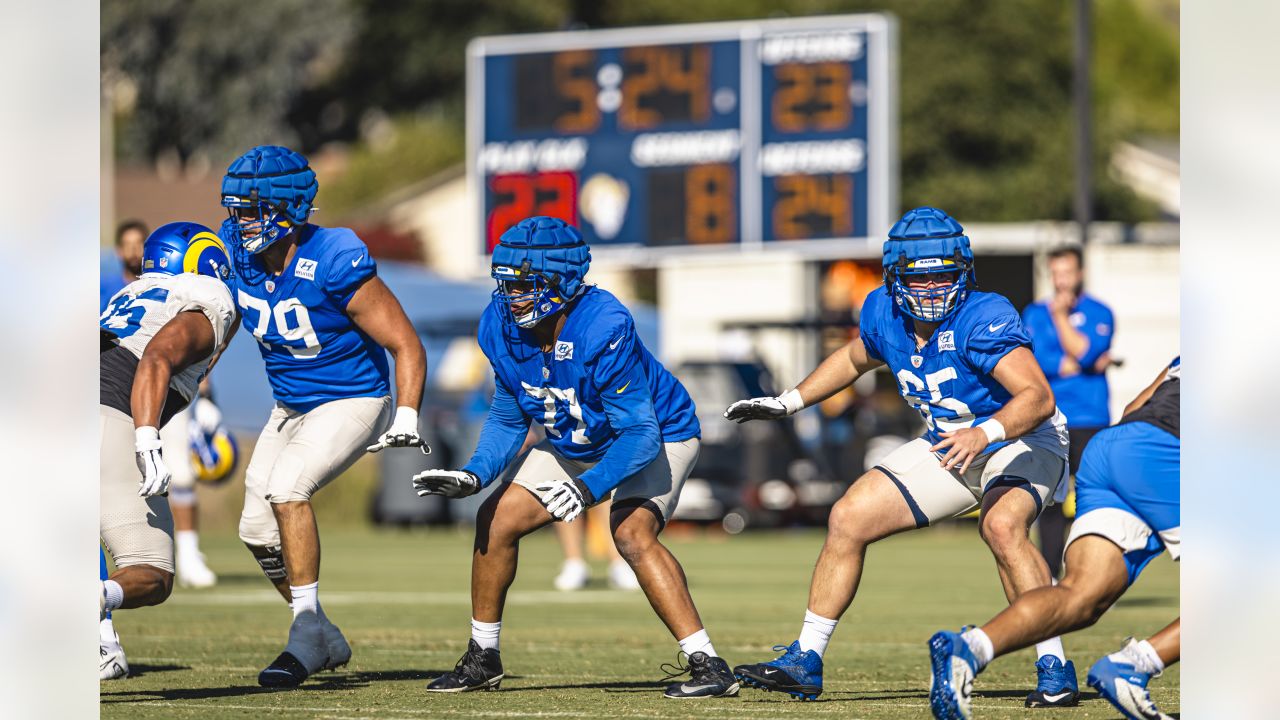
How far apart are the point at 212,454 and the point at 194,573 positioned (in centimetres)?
78

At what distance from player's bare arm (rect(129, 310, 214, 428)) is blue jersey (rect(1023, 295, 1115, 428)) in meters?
5.76

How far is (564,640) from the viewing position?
9.84 m

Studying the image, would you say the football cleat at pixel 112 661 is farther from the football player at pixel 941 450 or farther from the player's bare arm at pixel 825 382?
the player's bare arm at pixel 825 382

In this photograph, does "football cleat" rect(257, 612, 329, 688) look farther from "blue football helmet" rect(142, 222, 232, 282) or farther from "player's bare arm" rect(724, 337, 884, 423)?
"player's bare arm" rect(724, 337, 884, 423)

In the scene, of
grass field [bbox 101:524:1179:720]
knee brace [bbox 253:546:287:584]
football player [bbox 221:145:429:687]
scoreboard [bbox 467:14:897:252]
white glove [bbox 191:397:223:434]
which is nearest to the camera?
grass field [bbox 101:524:1179:720]

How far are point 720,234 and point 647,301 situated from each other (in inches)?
926

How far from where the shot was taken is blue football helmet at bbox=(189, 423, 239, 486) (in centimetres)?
1371

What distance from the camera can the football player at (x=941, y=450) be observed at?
23.6 feet

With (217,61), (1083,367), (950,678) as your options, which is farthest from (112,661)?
(217,61)

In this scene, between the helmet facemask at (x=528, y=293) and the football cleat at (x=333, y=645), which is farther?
the football cleat at (x=333, y=645)

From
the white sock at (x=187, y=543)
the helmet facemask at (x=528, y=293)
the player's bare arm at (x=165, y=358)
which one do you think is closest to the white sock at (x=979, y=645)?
the helmet facemask at (x=528, y=293)

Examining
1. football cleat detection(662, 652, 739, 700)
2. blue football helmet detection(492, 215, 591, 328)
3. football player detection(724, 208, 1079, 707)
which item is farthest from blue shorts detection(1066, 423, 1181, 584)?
blue football helmet detection(492, 215, 591, 328)

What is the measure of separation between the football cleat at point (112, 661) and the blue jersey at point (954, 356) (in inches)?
119

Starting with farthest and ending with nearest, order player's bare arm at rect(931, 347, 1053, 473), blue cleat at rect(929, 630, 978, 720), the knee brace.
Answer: the knee brace < player's bare arm at rect(931, 347, 1053, 473) < blue cleat at rect(929, 630, 978, 720)
